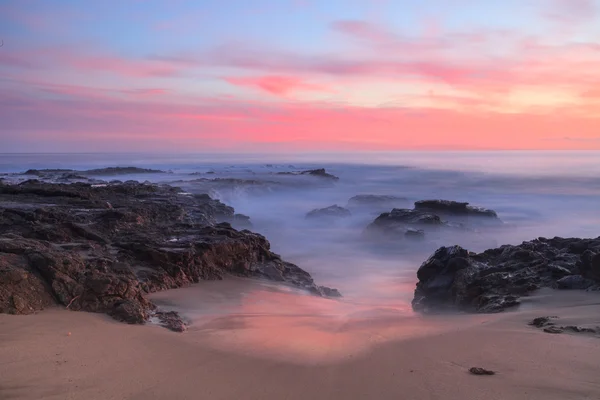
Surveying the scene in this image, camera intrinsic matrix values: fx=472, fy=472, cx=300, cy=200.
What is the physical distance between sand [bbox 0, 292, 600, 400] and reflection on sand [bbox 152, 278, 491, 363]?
0.03 m

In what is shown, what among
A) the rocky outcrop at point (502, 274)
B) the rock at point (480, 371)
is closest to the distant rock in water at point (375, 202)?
the rocky outcrop at point (502, 274)

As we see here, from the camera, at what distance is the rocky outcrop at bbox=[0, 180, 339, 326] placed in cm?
498

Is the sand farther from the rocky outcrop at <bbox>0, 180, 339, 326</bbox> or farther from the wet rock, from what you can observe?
the rocky outcrop at <bbox>0, 180, 339, 326</bbox>

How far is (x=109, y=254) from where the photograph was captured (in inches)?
272

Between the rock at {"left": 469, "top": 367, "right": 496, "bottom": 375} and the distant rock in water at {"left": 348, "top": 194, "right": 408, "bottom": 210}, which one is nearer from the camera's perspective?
the rock at {"left": 469, "top": 367, "right": 496, "bottom": 375}

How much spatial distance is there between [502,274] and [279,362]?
4925mm

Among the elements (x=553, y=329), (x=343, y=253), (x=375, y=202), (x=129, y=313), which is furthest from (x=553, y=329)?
(x=375, y=202)

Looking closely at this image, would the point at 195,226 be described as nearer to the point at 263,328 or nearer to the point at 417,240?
the point at 263,328

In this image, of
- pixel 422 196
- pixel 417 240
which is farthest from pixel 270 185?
pixel 417 240

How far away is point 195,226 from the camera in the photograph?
9.63m

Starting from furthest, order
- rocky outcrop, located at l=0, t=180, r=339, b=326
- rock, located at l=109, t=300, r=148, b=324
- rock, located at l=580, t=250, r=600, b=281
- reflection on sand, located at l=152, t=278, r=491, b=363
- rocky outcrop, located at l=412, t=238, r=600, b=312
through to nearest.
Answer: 1. rocky outcrop, located at l=412, t=238, r=600, b=312
2. rock, located at l=580, t=250, r=600, b=281
3. rocky outcrop, located at l=0, t=180, r=339, b=326
4. rock, located at l=109, t=300, r=148, b=324
5. reflection on sand, located at l=152, t=278, r=491, b=363

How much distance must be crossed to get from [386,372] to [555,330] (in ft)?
6.95

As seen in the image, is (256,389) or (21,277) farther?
(21,277)

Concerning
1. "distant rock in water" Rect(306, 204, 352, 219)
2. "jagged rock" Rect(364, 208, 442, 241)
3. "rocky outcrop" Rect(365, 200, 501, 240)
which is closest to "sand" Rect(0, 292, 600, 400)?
"jagged rock" Rect(364, 208, 442, 241)
